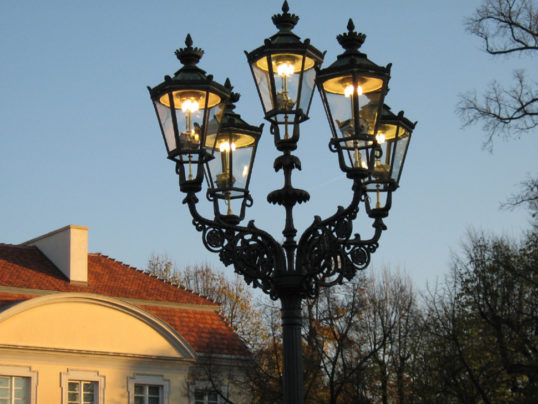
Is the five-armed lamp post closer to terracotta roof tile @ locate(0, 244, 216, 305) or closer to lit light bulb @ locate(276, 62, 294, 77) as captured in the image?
lit light bulb @ locate(276, 62, 294, 77)

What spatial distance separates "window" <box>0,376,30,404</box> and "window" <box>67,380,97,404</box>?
1229 mm

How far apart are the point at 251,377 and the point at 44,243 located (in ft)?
27.0

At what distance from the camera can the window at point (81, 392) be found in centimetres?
2719

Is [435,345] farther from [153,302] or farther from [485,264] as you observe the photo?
[153,302]

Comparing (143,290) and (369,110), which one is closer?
(369,110)

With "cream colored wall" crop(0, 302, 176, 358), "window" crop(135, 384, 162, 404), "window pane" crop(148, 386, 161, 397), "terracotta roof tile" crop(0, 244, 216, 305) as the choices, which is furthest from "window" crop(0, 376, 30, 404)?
"window pane" crop(148, 386, 161, 397)

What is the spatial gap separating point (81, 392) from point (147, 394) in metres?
2.06

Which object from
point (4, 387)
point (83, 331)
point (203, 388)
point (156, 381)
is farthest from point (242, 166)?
point (203, 388)

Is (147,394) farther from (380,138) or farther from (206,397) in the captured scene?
(380,138)

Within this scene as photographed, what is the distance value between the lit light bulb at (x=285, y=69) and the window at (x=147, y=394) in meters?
21.4

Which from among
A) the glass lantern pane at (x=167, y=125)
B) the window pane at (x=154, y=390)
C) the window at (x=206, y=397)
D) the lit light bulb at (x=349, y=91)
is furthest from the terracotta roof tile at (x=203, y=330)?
the lit light bulb at (x=349, y=91)

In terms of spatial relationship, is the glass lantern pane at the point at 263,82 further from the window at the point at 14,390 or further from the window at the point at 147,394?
the window at the point at 147,394

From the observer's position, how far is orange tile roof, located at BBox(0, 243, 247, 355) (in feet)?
95.7

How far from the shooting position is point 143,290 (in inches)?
1220
